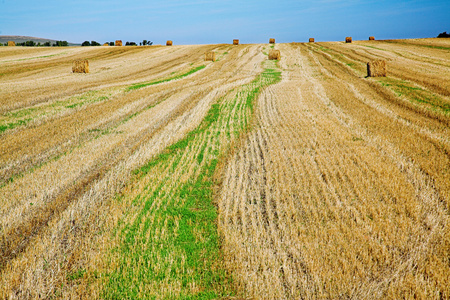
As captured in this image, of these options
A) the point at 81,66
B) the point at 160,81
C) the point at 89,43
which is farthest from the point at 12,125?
the point at 89,43

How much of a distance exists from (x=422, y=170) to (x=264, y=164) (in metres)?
3.22

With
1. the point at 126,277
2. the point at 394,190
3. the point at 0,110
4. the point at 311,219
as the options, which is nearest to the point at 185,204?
the point at 126,277

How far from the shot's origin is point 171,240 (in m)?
4.13

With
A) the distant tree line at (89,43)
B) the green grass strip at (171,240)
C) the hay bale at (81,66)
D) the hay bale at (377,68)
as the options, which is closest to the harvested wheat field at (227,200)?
the green grass strip at (171,240)

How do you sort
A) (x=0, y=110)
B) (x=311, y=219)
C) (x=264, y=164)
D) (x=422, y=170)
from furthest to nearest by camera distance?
(x=0, y=110)
(x=264, y=164)
(x=422, y=170)
(x=311, y=219)

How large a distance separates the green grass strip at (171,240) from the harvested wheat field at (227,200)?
21mm

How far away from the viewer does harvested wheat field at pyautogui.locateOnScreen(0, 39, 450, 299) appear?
3.38 metres

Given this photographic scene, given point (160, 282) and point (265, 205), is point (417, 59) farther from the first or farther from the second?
point (160, 282)

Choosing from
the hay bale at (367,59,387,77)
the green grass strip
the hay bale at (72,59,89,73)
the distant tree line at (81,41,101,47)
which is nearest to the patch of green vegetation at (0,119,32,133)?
the green grass strip

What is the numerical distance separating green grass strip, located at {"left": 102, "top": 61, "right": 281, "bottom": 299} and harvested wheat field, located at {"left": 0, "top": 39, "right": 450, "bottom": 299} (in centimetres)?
2

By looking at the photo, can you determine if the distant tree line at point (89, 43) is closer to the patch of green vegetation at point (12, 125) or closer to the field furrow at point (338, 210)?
the patch of green vegetation at point (12, 125)

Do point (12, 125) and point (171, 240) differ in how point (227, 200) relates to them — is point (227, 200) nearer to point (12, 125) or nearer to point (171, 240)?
point (171, 240)

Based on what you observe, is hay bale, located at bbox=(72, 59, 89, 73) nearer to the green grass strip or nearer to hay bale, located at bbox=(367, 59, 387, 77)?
the green grass strip

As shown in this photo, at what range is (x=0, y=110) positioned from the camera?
11180 mm
